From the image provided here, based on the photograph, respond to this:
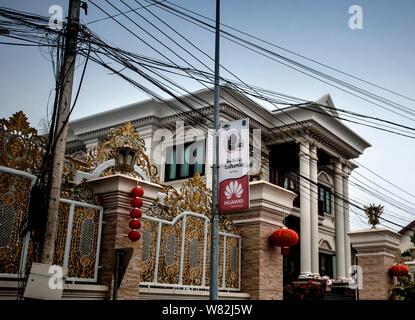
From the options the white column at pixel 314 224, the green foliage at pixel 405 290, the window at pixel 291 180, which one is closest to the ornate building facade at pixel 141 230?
the green foliage at pixel 405 290

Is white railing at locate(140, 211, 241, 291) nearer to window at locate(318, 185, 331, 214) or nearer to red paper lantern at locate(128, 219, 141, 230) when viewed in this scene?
red paper lantern at locate(128, 219, 141, 230)

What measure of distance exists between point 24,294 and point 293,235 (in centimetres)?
715

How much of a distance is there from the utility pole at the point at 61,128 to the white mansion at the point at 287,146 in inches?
486

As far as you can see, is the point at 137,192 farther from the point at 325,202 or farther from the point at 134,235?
the point at 325,202

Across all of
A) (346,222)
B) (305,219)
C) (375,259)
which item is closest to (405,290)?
(375,259)

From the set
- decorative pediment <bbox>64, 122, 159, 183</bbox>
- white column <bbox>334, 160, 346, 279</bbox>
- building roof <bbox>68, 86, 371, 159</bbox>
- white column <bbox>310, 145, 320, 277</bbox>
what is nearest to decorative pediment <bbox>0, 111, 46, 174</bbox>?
decorative pediment <bbox>64, 122, 159, 183</bbox>

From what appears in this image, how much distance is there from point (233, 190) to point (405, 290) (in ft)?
25.4

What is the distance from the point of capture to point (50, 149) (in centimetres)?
753

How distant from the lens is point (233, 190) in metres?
10.7

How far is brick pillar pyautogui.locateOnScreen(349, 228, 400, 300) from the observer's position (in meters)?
15.5

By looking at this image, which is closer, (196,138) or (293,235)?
(293,235)

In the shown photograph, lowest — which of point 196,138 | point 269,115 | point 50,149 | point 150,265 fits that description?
point 150,265

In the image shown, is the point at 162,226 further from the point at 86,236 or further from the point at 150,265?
the point at 86,236
